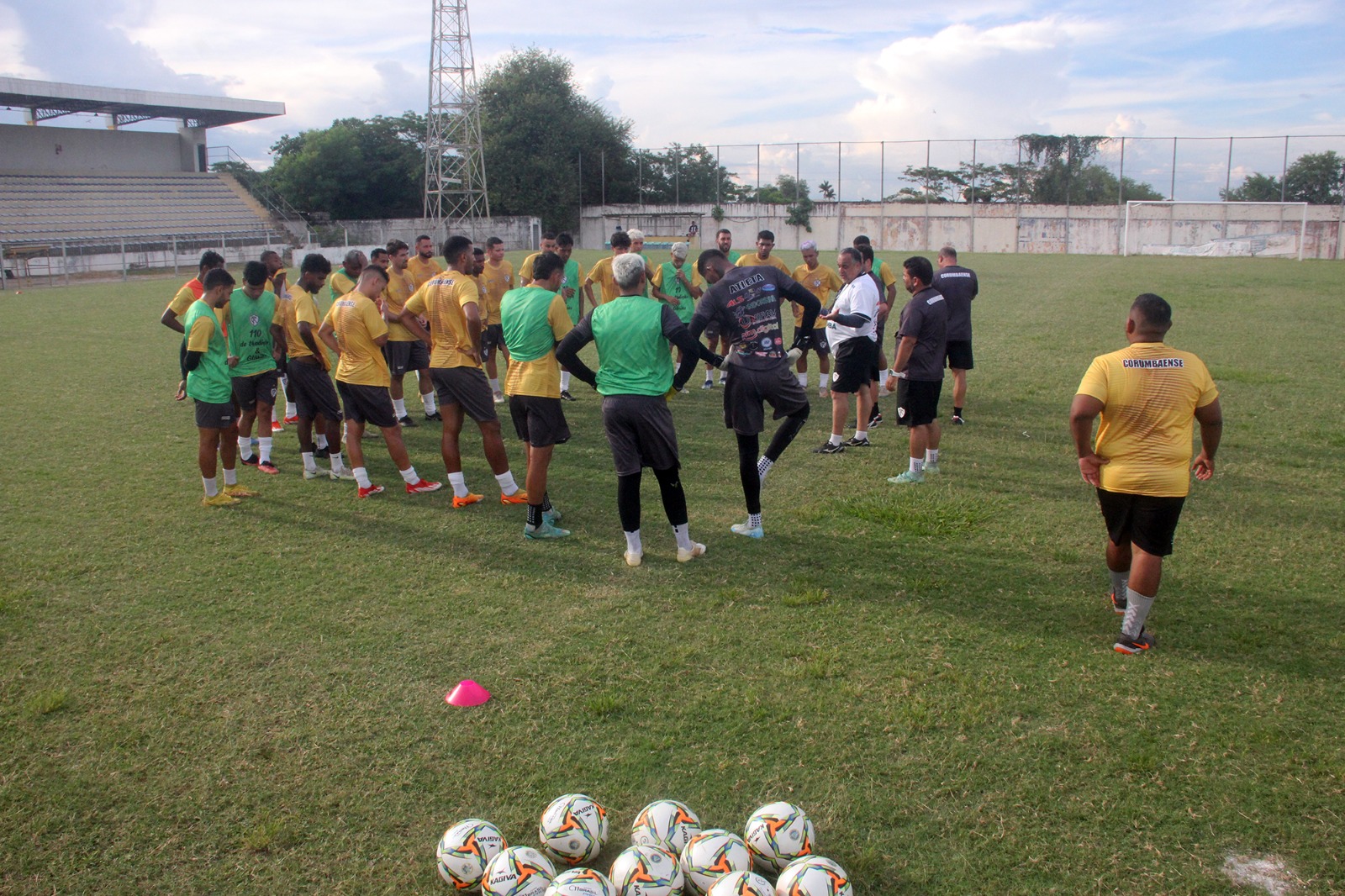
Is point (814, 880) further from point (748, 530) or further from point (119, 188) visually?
point (119, 188)

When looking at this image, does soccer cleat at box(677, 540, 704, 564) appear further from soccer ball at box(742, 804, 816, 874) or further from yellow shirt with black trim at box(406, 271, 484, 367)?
soccer ball at box(742, 804, 816, 874)

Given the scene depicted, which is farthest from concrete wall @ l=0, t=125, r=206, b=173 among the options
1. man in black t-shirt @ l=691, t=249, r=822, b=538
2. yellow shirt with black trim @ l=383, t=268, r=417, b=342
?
man in black t-shirt @ l=691, t=249, r=822, b=538

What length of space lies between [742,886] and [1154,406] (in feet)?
9.98

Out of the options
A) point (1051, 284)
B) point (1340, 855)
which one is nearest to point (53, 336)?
point (1340, 855)

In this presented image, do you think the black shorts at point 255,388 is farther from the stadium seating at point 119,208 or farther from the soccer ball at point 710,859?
the stadium seating at point 119,208

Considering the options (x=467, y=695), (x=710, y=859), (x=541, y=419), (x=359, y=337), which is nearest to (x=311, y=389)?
(x=359, y=337)

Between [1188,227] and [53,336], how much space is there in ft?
159

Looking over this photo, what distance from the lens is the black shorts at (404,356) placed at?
9.26 m

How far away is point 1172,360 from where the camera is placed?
14.0 ft

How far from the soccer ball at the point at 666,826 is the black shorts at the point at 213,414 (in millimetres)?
5307

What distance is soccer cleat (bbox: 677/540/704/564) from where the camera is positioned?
581cm

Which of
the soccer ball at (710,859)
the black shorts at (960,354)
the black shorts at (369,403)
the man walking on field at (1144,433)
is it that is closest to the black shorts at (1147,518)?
the man walking on field at (1144,433)

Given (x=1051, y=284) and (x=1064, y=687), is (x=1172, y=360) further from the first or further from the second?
(x=1051, y=284)

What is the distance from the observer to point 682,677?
4309mm
